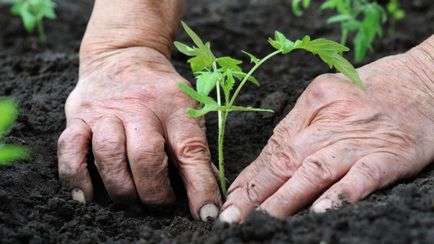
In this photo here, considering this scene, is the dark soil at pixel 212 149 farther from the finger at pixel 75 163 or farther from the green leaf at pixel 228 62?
the green leaf at pixel 228 62

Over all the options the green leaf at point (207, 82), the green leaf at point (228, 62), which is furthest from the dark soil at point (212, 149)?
the green leaf at point (228, 62)

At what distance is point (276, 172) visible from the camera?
84.4 inches

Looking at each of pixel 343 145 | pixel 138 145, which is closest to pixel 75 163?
pixel 138 145

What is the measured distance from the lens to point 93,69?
2.71m

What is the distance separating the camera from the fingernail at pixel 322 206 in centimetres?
196

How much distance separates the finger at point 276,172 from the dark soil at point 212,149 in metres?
0.14

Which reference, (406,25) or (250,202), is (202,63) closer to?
(250,202)

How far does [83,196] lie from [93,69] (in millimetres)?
643

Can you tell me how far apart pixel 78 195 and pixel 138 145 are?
0.30 metres

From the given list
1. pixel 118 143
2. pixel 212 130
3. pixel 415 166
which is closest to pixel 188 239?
pixel 118 143

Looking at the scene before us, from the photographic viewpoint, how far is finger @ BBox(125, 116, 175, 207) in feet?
7.36

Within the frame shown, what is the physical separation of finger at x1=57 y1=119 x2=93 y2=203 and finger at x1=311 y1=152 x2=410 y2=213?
0.86 m

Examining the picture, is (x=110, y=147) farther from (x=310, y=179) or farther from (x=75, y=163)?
(x=310, y=179)

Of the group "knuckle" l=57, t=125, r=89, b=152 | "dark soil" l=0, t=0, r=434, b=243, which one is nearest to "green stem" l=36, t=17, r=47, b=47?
"dark soil" l=0, t=0, r=434, b=243
